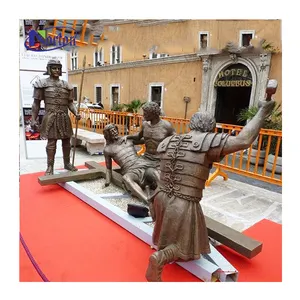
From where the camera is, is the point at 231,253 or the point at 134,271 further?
the point at 231,253

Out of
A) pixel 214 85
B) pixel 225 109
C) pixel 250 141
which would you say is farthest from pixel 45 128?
pixel 225 109

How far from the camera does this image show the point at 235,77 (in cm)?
939

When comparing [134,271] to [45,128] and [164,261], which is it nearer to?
[164,261]

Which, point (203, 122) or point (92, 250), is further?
point (92, 250)

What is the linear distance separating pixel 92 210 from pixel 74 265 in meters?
1.08

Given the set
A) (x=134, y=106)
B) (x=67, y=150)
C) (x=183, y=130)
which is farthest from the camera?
(x=134, y=106)

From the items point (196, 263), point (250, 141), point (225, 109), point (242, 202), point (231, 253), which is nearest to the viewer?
point (250, 141)

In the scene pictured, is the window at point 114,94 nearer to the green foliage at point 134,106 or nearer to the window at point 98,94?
the window at point 98,94

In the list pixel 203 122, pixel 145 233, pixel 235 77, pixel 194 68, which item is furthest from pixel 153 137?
pixel 194 68

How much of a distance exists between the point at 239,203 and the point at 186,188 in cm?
227

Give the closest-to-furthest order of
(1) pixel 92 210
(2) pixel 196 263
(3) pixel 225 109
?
(2) pixel 196 263, (1) pixel 92 210, (3) pixel 225 109

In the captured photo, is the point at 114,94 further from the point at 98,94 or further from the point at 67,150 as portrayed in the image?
the point at 67,150

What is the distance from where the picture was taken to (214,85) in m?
9.87

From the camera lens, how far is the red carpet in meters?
2.10
